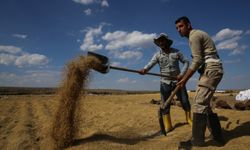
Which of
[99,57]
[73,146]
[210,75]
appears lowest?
[73,146]

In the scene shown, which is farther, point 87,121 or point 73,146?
point 87,121

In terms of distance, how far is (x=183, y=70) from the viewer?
5.45 m

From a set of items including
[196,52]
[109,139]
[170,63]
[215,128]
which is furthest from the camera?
[170,63]

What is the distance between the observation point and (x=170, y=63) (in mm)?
5473

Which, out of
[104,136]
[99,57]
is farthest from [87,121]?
[99,57]

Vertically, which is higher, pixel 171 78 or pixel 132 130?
pixel 171 78

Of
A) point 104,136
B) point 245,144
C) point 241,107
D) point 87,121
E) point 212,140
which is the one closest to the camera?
point 245,144

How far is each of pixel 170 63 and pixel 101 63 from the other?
4.52ft

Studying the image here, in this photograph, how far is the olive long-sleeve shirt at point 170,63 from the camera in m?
5.46

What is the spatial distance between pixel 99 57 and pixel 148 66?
112 cm

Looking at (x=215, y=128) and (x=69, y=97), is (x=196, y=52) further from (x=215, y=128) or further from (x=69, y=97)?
(x=69, y=97)

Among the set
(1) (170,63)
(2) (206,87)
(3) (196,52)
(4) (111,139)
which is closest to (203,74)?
(2) (206,87)

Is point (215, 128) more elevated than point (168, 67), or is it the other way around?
point (168, 67)

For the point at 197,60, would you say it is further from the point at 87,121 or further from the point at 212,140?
the point at 87,121
